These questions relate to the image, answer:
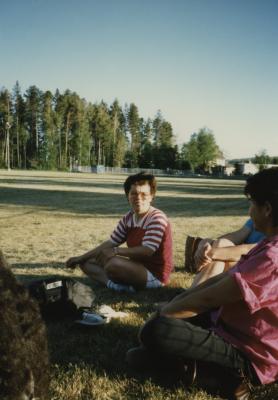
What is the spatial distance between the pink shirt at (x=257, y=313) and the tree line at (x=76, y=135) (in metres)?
78.1

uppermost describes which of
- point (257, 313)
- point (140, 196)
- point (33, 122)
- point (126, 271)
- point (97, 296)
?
point (33, 122)

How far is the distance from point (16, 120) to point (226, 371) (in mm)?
88510

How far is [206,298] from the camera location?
2.43 meters

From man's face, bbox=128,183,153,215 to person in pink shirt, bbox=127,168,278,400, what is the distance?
93.7 inches

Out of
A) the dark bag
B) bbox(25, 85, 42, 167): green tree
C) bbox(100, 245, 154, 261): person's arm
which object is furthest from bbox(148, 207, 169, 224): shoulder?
bbox(25, 85, 42, 167): green tree

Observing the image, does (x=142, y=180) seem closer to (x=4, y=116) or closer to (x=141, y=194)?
(x=141, y=194)

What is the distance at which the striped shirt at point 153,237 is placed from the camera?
4.84 meters

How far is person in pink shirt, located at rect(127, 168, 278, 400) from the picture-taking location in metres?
2.31

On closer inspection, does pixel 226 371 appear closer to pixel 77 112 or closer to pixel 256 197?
pixel 256 197

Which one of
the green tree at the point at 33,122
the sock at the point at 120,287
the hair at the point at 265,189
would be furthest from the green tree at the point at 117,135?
the hair at the point at 265,189

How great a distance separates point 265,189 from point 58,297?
8.68 ft

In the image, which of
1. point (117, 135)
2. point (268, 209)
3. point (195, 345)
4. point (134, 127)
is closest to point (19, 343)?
point (195, 345)

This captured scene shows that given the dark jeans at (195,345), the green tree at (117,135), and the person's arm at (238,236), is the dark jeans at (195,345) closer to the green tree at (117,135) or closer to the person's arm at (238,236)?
the person's arm at (238,236)

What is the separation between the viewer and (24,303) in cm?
179
